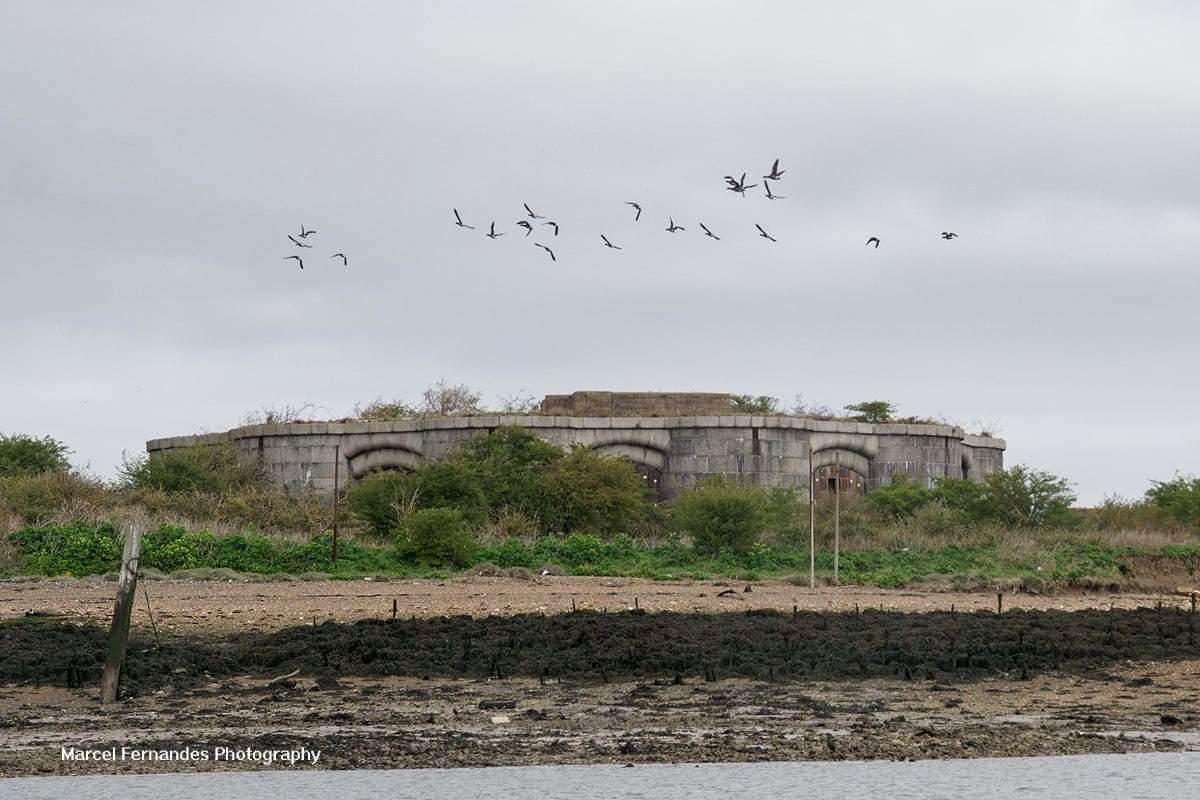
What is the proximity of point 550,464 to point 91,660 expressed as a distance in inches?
929

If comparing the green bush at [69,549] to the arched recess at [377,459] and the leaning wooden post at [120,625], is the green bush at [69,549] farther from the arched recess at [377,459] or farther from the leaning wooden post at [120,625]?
the leaning wooden post at [120,625]

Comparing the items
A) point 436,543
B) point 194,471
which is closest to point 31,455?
point 194,471

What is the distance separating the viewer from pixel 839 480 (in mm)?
45062

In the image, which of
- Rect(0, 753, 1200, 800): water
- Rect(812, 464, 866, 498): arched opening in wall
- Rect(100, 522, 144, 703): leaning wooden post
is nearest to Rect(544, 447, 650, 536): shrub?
Rect(812, 464, 866, 498): arched opening in wall

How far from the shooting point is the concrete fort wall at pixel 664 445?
43.5 metres

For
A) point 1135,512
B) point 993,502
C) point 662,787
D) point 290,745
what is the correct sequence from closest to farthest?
point 662,787, point 290,745, point 993,502, point 1135,512

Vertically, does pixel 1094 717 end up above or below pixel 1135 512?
below

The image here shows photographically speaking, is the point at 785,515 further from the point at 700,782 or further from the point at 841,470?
the point at 700,782

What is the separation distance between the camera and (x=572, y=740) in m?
13.1

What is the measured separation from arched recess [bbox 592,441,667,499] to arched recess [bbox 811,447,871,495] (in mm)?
4232

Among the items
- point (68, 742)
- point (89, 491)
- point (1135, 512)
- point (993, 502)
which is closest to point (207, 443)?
point (89, 491)

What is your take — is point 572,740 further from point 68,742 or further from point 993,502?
point 993,502

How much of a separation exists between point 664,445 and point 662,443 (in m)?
0.08

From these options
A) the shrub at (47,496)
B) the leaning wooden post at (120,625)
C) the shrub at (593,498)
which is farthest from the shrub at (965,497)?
the leaning wooden post at (120,625)
